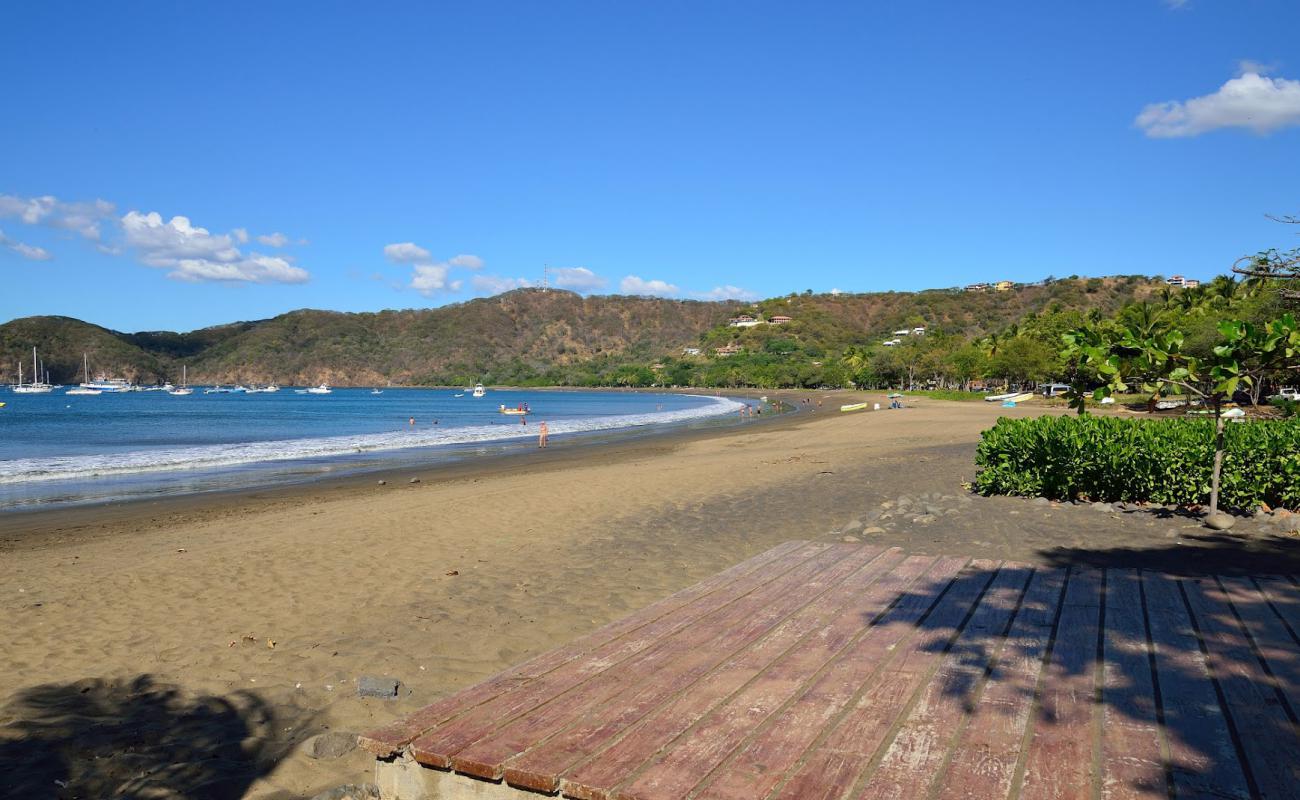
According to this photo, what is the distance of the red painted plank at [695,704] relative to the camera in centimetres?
229

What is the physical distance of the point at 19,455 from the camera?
2592 centimetres

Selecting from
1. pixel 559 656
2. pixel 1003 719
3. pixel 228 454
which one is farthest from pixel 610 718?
pixel 228 454

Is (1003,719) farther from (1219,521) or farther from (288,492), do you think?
(288,492)

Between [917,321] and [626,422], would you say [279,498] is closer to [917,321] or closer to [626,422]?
[626,422]

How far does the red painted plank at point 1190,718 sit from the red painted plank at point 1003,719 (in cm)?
38

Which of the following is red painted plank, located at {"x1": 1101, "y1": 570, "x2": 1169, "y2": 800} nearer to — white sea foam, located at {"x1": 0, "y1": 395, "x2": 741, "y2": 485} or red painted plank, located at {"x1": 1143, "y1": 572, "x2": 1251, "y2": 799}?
red painted plank, located at {"x1": 1143, "y1": 572, "x2": 1251, "y2": 799}

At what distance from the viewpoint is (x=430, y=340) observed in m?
185

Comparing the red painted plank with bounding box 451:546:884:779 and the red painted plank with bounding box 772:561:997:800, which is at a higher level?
the red painted plank with bounding box 772:561:997:800

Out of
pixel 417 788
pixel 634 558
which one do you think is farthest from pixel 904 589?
pixel 634 558

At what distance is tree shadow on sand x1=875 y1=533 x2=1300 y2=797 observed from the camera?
7.43 feet

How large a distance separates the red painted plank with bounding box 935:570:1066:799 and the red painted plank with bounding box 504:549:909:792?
75 centimetres

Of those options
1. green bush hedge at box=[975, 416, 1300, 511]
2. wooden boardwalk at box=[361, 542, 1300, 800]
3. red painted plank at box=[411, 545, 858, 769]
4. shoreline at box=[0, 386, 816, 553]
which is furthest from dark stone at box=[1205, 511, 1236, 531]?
shoreline at box=[0, 386, 816, 553]

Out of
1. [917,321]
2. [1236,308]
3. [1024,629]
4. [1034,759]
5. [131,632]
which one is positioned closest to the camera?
[1034,759]

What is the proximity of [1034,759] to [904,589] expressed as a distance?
6.29ft
